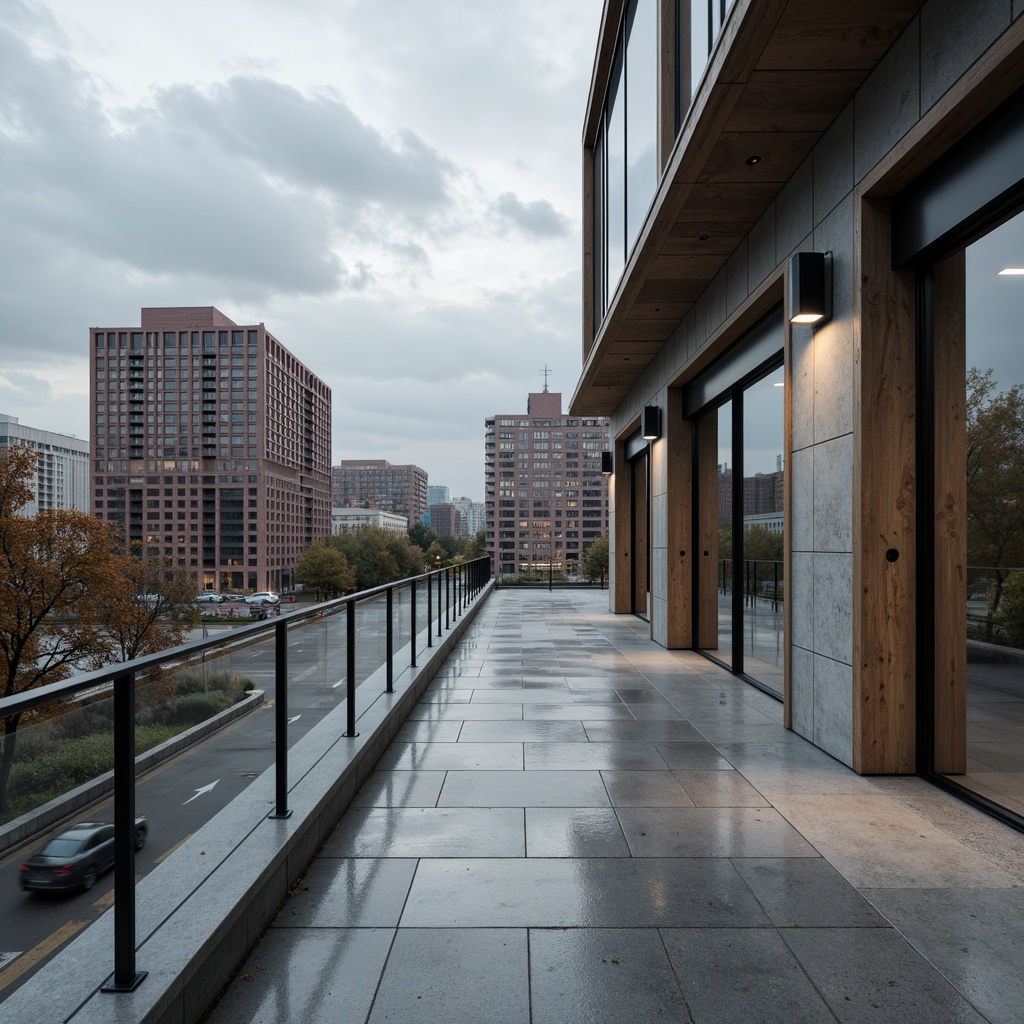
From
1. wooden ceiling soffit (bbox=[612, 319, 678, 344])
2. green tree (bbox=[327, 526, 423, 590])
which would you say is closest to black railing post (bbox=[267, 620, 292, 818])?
wooden ceiling soffit (bbox=[612, 319, 678, 344])

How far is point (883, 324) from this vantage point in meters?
4.45

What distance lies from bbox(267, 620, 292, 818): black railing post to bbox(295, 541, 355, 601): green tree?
293 feet

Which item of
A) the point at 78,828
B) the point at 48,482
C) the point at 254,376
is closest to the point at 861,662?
the point at 78,828

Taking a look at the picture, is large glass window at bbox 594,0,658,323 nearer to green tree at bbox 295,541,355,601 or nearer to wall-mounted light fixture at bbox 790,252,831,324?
wall-mounted light fixture at bbox 790,252,831,324

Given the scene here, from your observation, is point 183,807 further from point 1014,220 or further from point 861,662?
point 1014,220

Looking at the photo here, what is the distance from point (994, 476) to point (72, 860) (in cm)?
439

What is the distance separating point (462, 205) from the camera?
164 meters

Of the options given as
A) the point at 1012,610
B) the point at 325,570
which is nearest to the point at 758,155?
the point at 1012,610

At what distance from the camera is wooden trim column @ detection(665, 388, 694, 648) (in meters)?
10.1

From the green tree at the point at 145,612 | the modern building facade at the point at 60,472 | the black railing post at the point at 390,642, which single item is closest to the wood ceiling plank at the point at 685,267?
the black railing post at the point at 390,642

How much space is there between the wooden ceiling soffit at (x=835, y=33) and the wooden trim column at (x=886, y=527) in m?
1.22

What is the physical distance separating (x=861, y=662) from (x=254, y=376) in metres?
134

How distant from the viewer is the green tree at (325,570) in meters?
89.3

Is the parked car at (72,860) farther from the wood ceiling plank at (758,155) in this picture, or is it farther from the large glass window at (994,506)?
the wood ceiling plank at (758,155)
